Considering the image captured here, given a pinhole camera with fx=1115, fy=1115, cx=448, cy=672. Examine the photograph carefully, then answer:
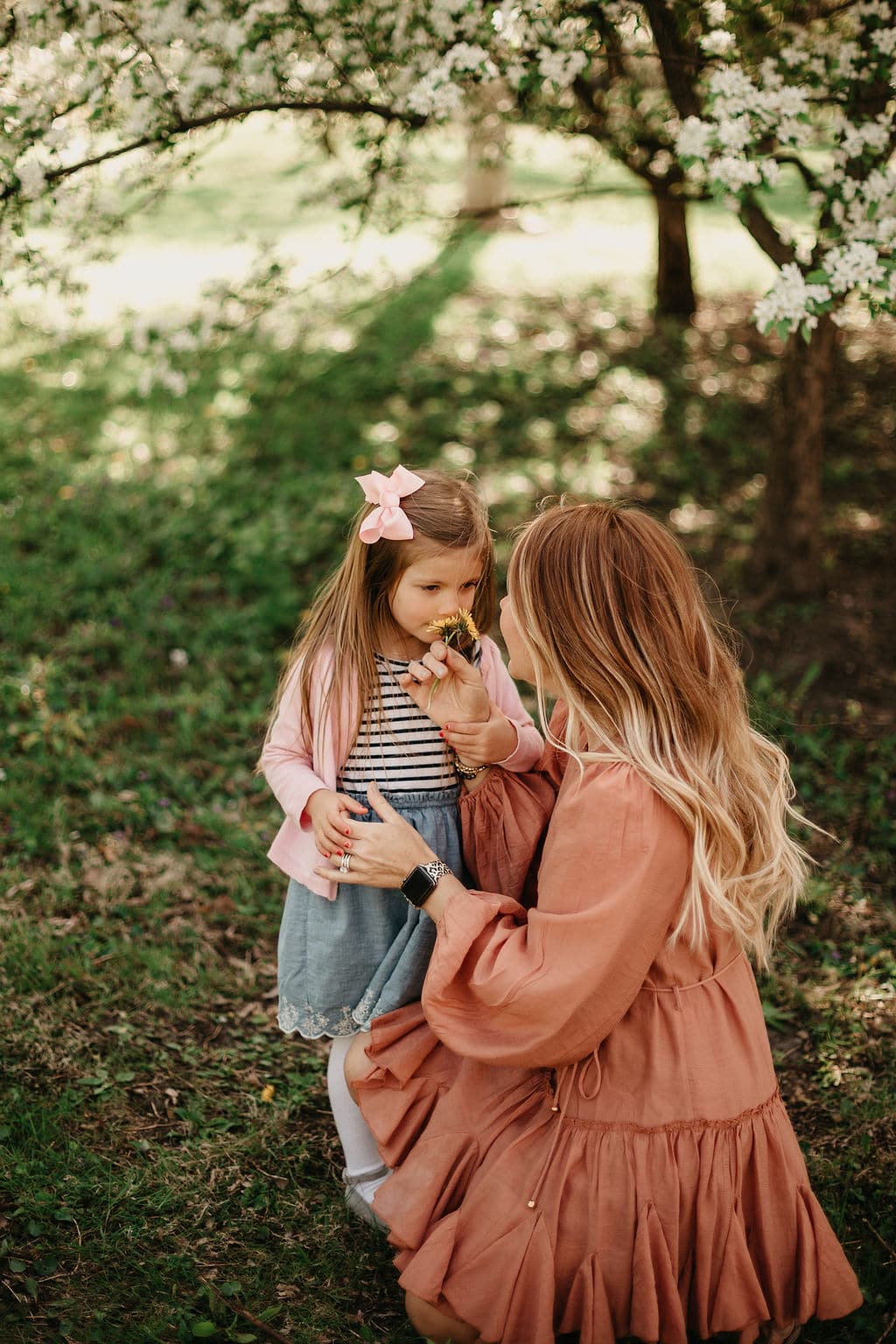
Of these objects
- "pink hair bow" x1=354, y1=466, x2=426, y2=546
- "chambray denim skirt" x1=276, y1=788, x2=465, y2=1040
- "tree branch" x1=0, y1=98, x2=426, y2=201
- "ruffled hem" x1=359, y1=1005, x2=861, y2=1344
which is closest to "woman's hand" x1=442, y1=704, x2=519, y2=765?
"chambray denim skirt" x1=276, y1=788, x2=465, y2=1040

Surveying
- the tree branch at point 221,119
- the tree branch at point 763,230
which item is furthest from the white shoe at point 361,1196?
the tree branch at point 763,230

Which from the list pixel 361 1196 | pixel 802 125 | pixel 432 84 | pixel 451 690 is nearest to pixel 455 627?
pixel 451 690

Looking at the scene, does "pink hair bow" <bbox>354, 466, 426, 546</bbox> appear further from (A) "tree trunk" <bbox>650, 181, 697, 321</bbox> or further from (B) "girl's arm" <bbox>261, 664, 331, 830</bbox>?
(A) "tree trunk" <bbox>650, 181, 697, 321</bbox>

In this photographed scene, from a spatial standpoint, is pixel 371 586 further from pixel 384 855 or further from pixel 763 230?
pixel 763 230

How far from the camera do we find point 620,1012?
2191 mm

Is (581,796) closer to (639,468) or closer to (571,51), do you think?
(571,51)

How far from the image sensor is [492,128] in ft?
17.2

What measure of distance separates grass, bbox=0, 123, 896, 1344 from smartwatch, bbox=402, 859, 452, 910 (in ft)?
3.23

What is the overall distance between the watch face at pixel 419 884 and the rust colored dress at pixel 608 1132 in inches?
3.4

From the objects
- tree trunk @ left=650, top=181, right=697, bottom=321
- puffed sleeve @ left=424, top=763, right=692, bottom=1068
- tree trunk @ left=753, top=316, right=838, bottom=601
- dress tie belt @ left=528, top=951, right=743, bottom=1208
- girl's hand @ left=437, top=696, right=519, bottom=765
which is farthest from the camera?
tree trunk @ left=650, top=181, right=697, bottom=321

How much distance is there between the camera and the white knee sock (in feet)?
8.89

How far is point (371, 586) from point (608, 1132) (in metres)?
1.28

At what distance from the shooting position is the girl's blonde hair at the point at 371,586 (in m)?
2.50

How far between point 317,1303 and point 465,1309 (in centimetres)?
50
